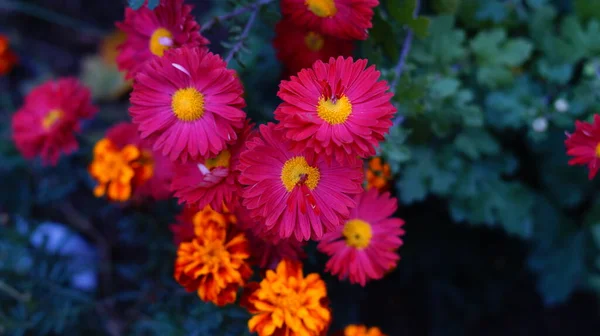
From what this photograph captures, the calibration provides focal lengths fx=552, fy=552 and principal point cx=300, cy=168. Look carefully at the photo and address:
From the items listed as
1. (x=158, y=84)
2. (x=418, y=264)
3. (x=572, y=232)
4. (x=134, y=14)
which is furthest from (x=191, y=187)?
(x=572, y=232)

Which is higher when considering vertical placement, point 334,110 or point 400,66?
point 400,66

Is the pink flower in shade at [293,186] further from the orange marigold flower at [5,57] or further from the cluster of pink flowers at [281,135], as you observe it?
the orange marigold flower at [5,57]

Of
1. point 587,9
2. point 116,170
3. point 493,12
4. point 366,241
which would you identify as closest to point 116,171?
point 116,170

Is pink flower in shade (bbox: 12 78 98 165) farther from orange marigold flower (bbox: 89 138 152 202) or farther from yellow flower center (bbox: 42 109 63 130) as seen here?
orange marigold flower (bbox: 89 138 152 202)

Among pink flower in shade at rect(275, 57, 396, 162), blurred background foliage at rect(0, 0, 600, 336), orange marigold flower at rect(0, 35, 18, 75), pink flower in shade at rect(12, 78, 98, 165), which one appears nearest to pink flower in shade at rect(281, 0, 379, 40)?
blurred background foliage at rect(0, 0, 600, 336)

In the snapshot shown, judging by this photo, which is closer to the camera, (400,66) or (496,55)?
(400,66)

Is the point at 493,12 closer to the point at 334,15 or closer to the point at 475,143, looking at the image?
the point at 475,143

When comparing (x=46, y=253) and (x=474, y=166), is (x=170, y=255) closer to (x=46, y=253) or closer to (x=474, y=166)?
(x=46, y=253)

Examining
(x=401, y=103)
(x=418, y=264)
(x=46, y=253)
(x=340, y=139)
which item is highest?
(x=401, y=103)
